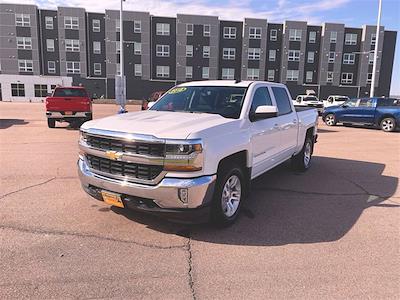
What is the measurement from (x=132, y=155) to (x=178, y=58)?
52675 millimetres

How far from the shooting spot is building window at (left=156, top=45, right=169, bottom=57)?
180 feet

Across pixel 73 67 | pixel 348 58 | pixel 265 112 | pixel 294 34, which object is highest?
pixel 294 34

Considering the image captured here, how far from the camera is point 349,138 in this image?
1507cm

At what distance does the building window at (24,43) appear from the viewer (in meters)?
53.3

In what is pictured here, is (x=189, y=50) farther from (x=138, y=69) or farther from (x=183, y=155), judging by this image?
(x=183, y=155)

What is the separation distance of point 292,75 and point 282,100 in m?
52.6

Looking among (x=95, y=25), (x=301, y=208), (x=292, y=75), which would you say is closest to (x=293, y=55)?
(x=292, y=75)

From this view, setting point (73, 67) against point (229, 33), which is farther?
point (229, 33)

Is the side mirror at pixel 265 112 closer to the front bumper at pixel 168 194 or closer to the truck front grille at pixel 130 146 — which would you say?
the front bumper at pixel 168 194

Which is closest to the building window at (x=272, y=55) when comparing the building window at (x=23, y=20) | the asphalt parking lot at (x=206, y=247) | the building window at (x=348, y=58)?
the building window at (x=348, y=58)

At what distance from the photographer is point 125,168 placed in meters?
4.39

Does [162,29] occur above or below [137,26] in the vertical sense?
below

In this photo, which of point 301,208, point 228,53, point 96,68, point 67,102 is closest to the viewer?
point 301,208

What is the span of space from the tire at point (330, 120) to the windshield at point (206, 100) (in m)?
16.4
